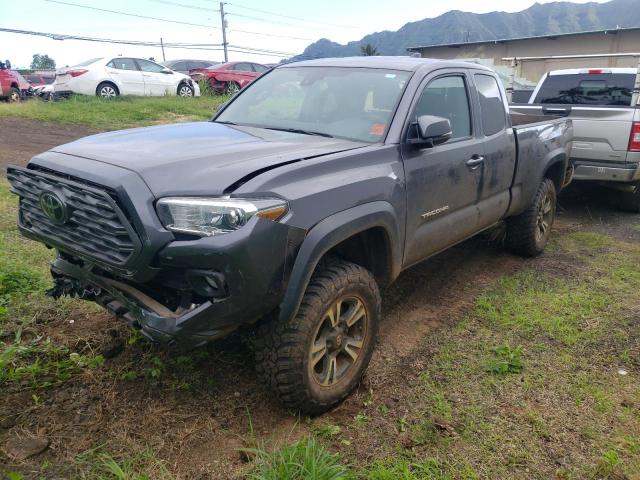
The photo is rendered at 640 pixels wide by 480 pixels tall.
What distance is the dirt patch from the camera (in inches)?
358

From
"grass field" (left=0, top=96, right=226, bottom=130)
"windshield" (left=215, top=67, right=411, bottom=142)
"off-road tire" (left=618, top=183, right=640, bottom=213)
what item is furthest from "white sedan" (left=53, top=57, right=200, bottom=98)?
"off-road tire" (left=618, top=183, right=640, bottom=213)

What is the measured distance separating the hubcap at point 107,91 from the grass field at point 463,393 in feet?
42.0

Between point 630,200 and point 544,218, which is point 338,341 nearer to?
point 544,218

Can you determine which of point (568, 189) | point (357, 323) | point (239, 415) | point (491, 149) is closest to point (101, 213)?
point (239, 415)

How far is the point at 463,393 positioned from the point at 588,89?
6.29 m

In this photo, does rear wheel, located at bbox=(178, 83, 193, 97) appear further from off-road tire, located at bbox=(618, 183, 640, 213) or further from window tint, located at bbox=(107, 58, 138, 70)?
off-road tire, located at bbox=(618, 183, 640, 213)

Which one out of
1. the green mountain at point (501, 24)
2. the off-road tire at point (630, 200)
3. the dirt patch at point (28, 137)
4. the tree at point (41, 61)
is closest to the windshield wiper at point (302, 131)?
the off-road tire at point (630, 200)

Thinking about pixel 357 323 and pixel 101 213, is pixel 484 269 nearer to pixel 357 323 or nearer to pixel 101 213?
pixel 357 323

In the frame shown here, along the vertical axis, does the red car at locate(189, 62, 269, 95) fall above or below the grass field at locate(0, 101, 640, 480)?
above

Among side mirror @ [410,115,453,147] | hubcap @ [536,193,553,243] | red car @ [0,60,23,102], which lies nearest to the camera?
side mirror @ [410,115,453,147]

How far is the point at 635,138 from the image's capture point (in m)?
6.56

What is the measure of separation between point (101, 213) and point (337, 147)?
1.35 m

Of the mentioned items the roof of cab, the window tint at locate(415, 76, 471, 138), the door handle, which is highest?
the roof of cab

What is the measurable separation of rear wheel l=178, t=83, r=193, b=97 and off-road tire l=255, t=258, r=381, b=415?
1672 cm
